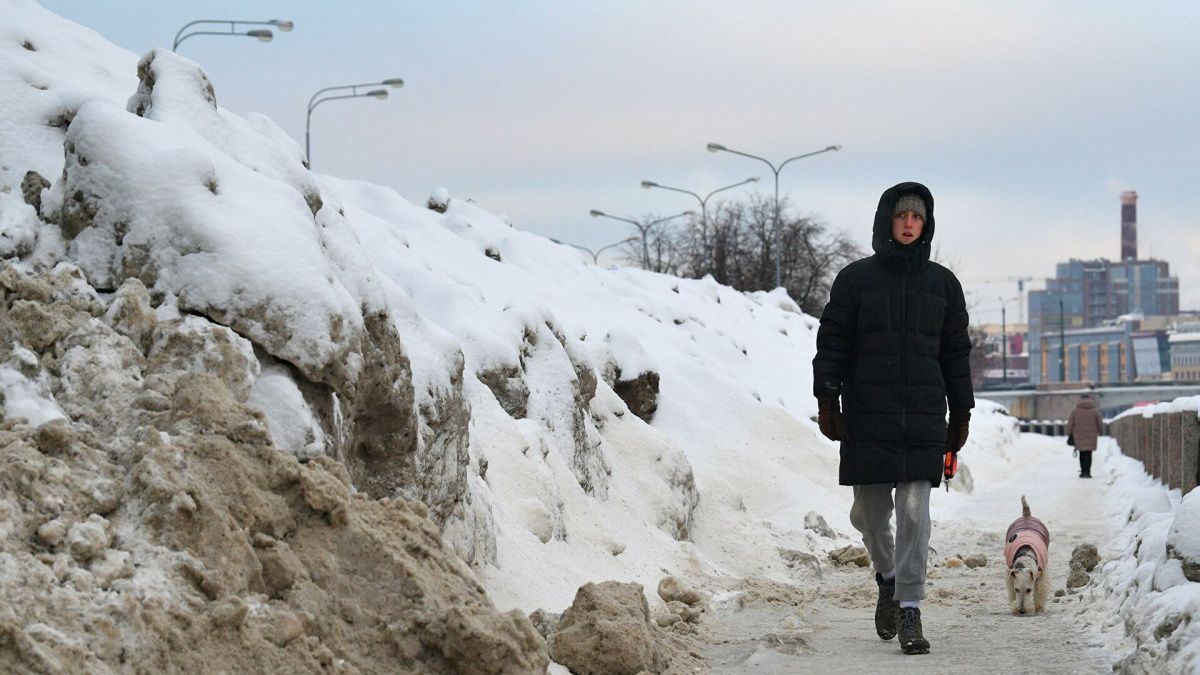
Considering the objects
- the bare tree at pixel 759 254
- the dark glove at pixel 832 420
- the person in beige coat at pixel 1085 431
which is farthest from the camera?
the bare tree at pixel 759 254

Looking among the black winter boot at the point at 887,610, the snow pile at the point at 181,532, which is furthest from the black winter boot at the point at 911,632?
the snow pile at the point at 181,532

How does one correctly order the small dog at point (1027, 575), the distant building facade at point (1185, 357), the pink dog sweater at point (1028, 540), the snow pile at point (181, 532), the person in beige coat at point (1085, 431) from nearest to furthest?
the snow pile at point (181, 532) → the small dog at point (1027, 575) → the pink dog sweater at point (1028, 540) → the person in beige coat at point (1085, 431) → the distant building facade at point (1185, 357)

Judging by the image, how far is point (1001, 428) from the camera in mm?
39031

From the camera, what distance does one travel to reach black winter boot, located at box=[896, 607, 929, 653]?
6.87 meters

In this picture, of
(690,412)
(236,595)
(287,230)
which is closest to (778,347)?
(690,412)

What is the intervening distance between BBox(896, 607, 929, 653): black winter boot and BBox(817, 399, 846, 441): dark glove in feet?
2.93

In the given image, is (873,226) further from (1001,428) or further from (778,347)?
(1001,428)

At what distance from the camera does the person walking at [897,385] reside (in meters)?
7.03

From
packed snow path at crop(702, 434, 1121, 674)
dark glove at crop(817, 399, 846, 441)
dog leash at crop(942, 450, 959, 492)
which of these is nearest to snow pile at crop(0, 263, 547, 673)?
packed snow path at crop(702, 434, 1121, 674)

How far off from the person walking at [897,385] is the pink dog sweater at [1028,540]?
1457 millimetres

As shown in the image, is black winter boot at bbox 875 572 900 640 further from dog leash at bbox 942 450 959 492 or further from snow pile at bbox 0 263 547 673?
snow pile at bbox 0 263 547 673

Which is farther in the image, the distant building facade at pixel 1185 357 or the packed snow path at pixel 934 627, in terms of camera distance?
the distant building facade at pixel 1185 357

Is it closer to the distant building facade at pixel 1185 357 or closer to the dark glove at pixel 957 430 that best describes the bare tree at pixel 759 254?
the dark glove at pixel 957 430

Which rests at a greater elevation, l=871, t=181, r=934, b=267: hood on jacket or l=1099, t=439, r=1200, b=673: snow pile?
l=871, t=181, r=934, b=267: hood on jacket
